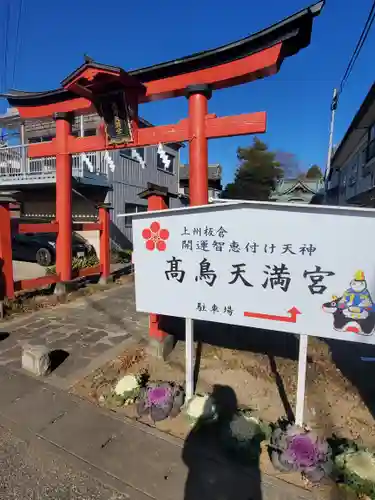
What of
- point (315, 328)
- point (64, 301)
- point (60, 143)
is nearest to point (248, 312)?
point (315, 328)

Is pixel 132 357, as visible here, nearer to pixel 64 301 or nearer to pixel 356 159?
pixel 64 301

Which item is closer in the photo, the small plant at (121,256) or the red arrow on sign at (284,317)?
the red arrow on sign at (284,317)

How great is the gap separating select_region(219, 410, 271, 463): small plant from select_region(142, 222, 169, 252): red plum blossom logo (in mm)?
1751

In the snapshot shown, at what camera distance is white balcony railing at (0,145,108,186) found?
12.2 meters

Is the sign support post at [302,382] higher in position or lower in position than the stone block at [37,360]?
higher

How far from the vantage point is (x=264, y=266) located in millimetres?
2639

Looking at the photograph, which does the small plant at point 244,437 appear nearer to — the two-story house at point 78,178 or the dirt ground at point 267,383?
the dirt ground at point 267,383

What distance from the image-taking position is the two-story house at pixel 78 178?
40.9 ft

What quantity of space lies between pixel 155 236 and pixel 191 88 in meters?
3.21

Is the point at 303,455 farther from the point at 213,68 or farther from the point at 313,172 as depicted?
the point at 313,172

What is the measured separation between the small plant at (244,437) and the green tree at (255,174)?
93.6 feet

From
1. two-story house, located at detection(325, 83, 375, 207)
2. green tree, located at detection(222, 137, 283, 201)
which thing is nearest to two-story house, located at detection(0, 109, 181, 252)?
two-story house, located at detection(325, 83, 375, 207)

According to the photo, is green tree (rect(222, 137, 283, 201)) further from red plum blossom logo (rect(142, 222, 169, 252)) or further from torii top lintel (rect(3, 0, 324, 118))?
red plum blossom logo (rect(142, 222, 169, 252))

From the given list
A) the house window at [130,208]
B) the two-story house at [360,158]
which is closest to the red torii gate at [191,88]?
the two-story house at [360,158]
